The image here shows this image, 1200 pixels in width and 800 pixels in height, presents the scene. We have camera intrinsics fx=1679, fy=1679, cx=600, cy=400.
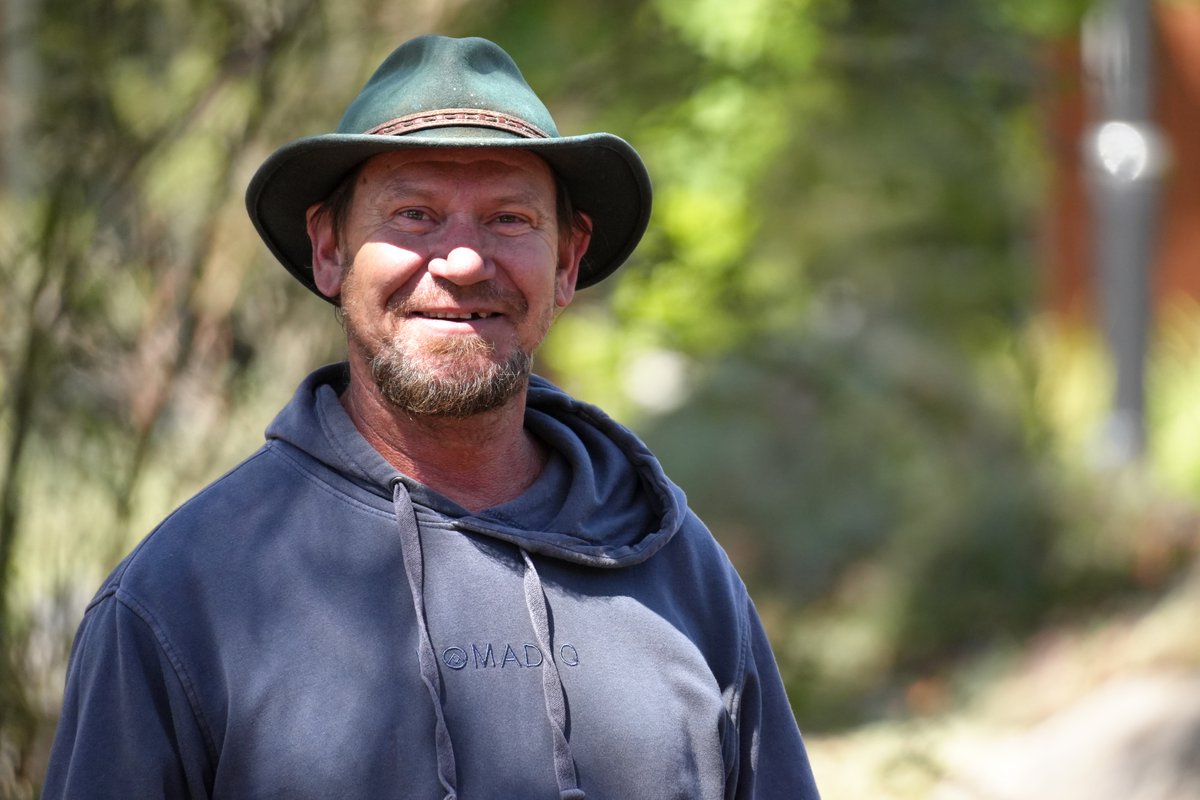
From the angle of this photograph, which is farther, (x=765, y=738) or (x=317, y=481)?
(x=765, y=738)

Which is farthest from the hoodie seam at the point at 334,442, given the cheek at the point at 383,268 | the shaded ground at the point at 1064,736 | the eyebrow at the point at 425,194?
the shaded ground at the point at 1064,736

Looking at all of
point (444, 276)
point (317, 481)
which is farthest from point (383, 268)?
point (317, 481)

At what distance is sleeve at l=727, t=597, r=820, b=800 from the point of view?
254 centimetres

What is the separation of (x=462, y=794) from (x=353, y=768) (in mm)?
150

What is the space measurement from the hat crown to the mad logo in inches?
28.6

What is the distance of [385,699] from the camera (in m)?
2.20

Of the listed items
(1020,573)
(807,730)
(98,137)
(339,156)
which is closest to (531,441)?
(339,156)

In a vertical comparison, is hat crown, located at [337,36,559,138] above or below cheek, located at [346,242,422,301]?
above

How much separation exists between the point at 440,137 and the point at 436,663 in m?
0.71

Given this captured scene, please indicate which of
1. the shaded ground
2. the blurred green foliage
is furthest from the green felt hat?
the shaded ground

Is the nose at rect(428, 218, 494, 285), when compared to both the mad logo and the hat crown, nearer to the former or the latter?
the hat crown

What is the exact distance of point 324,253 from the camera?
256cm

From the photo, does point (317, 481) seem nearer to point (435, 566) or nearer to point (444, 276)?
point (435, 566)

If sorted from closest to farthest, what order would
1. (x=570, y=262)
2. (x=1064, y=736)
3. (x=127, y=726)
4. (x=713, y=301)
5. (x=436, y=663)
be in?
(x=127, y=726) < (x=436, y=663) < (x=570, y=262) < (x=1064, y=736) < (x=713, y=301)
